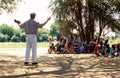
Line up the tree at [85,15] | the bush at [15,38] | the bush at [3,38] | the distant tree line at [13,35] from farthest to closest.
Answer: the bush at [15,38] → the distant tree line at [13,35] → the bush at [3,38] → the tree at [85,15]

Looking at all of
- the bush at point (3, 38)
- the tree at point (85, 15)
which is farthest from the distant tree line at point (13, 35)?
the tree at point (85, 15)

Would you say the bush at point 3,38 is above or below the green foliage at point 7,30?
below

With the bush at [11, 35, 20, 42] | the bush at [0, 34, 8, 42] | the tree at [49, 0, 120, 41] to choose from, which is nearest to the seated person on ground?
the tree at [49, 0, 120, 41]

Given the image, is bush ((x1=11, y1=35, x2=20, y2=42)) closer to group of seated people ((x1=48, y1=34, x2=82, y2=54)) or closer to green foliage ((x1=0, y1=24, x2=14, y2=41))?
green foliage ((x1=0, y1=24, x2=14, y2=41))

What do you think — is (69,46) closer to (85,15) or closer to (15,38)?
(85,15)

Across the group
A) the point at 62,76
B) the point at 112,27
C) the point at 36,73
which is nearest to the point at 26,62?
the point at 36,73

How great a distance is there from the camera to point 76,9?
30.0m

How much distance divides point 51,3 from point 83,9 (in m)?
2.76

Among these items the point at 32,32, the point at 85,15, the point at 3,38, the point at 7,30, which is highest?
the point at 7,30

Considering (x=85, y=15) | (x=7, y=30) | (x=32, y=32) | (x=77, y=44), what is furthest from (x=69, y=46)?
(x=7, y=30)

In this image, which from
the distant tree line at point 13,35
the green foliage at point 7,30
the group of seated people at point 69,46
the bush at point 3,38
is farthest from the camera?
the green foliage at point 7,30

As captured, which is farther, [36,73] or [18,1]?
[18,1]

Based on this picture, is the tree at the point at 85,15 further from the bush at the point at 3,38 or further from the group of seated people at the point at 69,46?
the bush at the point at 3,38

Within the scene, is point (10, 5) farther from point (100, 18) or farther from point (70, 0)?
point (100, 18)
